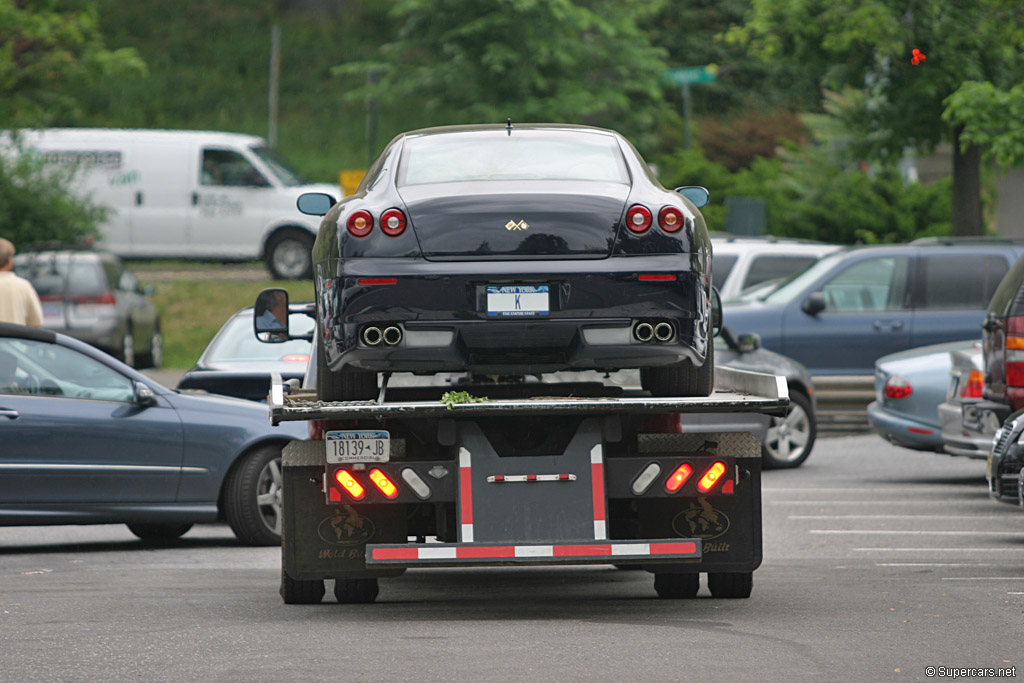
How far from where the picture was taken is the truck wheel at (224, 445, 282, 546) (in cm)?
1088

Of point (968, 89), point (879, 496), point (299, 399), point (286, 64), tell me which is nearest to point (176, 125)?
point (286, 64)

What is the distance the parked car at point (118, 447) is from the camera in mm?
10484

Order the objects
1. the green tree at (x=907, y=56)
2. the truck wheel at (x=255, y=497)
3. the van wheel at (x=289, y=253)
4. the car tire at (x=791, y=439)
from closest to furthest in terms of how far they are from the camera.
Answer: the truck wheel at (x=255, y=497), the car tire at (x=791, y=439), the green tree at (x=907, y=56), the van wheel at (x=289, y=253)

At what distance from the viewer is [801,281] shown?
1759 centimetres

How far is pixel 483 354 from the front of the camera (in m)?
7.45

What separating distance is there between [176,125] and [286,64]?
19.9ft

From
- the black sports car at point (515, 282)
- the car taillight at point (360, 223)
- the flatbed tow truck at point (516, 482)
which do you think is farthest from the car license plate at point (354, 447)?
the car taillight at point (360, 223)

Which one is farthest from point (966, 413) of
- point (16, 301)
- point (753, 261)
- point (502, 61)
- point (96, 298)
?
point (502, 61)

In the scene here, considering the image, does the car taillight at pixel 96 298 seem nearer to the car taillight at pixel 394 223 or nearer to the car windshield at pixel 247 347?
the car windshield at pixel 247 347

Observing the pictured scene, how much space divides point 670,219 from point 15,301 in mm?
7160

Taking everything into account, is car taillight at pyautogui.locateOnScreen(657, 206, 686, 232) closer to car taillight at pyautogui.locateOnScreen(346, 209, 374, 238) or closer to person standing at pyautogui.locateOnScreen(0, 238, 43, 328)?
car taillight at pyautogui.locateOnScreen(346, 209, 374, 238)

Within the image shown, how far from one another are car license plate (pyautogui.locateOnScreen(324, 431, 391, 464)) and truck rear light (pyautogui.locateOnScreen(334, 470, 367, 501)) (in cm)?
7

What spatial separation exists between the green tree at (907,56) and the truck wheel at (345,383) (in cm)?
1318

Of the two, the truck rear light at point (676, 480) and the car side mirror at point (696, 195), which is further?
the car side mirror at point (696, 195)
